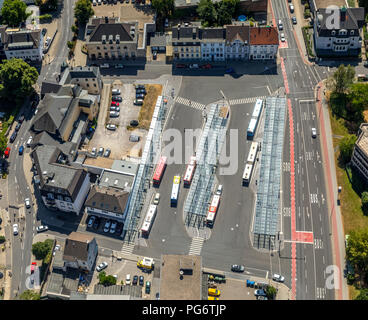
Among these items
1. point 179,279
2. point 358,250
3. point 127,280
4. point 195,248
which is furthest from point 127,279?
point 358,250

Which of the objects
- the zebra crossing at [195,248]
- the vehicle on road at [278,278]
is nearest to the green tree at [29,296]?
the zebra crossing at [195,248]

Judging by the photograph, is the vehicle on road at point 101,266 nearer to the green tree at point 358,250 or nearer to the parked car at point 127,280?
the parked car at point 127,280

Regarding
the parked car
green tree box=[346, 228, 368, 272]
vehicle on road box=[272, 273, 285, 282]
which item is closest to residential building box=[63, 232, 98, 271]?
the parked car

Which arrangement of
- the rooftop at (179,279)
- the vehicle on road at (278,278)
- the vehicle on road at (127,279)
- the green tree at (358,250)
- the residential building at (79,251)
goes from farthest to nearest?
the vehicle on road at (127,279) → the vehicle on road at (278,278) → the residential building at (79,251) → the green tree at (358,250) → the rooftop at (179,279)

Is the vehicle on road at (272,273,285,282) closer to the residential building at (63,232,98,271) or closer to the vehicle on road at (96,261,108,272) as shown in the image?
the vehicle on road at (96,261,108,272)

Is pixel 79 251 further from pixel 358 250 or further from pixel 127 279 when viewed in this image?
pixel 358 250
